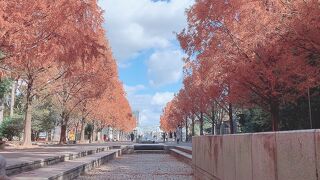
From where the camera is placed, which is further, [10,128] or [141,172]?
[10,128]

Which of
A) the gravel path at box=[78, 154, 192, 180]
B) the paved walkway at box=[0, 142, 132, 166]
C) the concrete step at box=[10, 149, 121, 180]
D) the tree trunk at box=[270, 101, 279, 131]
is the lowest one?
the gravel path at box=[78, 154, 192, 180]

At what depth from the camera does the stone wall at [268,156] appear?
511 cm

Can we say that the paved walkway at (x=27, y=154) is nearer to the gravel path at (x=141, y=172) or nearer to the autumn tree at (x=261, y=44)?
the gravel path at (x=141, y=172)

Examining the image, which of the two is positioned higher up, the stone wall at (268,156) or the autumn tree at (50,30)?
the autumn tree at (50,30)

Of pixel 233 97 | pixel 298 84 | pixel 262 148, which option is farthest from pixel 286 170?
pixel 233 97

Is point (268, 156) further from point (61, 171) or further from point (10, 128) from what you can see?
point (10, 128)

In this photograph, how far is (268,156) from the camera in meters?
6.59

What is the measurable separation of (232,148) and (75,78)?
2963 centimetres

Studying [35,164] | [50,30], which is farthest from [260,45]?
[35,164]

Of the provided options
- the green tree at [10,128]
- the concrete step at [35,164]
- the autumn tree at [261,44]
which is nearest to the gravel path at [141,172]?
the concrete step at [35,164]

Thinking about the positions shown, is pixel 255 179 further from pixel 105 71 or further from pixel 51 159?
pixel 105 71

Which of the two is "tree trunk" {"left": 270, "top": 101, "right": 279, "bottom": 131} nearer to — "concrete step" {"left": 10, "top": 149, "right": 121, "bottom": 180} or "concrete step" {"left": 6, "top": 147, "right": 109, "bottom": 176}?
"concrete step" {"left": 10, "top": 149, "right": 121, "bottom": 180}

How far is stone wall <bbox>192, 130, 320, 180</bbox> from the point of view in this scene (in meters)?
5.11

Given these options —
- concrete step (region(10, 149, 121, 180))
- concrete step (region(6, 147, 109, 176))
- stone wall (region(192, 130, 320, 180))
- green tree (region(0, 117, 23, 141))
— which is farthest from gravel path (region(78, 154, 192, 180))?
green tree (region(0, 117, 23, 141))
